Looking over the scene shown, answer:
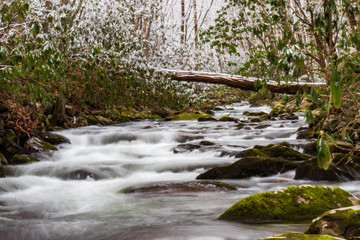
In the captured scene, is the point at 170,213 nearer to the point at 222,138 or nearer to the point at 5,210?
the point at 5,210

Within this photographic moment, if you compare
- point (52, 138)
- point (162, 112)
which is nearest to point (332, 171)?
point (52, 138)

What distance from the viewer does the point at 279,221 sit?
3762 mm

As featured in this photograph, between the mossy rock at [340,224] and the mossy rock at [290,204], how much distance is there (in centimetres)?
93

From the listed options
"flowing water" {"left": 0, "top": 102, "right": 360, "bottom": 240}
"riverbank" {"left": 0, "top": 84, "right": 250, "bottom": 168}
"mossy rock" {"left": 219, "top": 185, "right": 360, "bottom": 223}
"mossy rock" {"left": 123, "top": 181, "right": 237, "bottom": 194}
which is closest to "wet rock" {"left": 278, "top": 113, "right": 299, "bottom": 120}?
"riverbank" {"left": 0, "top": 84, "right": 250, "bottom": 168}

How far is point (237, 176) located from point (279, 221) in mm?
2661

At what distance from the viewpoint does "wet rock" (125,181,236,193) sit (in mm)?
5547

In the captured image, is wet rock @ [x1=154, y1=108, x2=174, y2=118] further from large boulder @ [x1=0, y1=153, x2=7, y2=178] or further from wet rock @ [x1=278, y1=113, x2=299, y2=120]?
large boulder @ [x1=0, y1=153, x2=7, y2=178]

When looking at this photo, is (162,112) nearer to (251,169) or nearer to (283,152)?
(283,152)

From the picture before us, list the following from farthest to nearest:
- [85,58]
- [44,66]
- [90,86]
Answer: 1. [90,86]
2. [85,58]
3. [44,66]

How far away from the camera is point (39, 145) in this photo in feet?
29.3

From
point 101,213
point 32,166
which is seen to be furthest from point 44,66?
point 101,213

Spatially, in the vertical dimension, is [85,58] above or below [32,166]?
above

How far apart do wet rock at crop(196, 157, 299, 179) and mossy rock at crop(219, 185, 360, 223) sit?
7.65 feet

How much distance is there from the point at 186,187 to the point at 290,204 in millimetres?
2006
